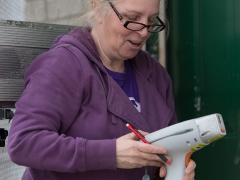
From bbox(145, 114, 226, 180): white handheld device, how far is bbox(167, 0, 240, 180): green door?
1.02m

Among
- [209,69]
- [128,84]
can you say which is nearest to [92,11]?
[128,84]

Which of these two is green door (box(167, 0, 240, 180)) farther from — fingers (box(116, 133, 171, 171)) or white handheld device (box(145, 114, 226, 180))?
fingers (box(116, 133, 171, 171))

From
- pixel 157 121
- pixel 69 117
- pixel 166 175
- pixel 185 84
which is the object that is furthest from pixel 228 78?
pixel 69 117

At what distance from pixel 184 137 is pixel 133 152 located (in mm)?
175

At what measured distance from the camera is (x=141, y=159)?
1.49 meters

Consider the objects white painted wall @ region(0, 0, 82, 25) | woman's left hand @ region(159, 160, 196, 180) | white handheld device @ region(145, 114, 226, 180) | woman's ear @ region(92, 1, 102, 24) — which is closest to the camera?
white handheld device @ region(145, 114, 226, 180)

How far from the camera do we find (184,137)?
149cm

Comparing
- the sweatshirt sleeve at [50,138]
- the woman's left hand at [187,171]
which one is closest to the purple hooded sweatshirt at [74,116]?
the sweatshirt sleeve at [50,138]

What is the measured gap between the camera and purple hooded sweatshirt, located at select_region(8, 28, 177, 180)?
1.47 meters

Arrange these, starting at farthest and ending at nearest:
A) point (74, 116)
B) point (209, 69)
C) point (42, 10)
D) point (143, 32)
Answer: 1. point (209, 69)
2. point (42, 10)
3. point (143, 32)
4. point (74, 116)

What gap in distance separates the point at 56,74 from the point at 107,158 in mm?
340

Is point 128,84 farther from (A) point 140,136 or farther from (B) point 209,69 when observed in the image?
(B) point 209,69

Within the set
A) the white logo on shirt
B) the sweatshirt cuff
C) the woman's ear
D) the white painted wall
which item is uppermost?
the white painted wall

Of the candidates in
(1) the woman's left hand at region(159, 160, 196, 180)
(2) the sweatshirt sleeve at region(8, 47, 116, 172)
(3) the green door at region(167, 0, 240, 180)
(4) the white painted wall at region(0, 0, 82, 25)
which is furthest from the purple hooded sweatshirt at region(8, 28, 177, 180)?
(3) the green door at region(167, 0, 240, 180)
